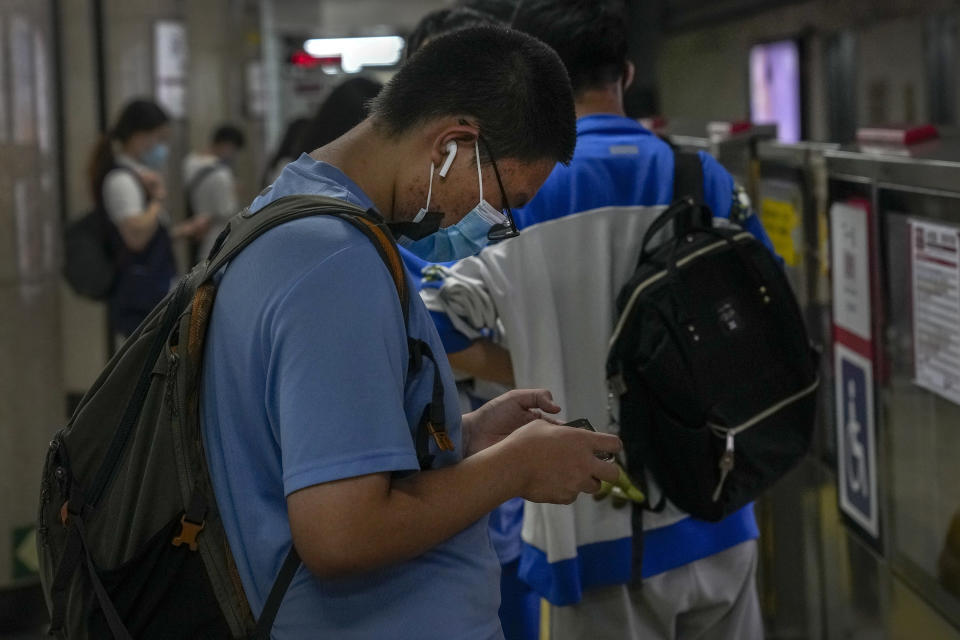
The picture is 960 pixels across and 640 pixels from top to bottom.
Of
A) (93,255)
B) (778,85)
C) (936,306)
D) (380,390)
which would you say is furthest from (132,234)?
(778,85)

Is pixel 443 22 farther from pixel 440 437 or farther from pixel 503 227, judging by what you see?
pixel 440 437

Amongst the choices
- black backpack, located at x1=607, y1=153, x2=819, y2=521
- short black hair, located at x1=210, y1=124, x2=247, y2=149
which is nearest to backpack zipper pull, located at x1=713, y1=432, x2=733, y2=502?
black backpack, located at x1=607, y1=153, x2=819, y2=521

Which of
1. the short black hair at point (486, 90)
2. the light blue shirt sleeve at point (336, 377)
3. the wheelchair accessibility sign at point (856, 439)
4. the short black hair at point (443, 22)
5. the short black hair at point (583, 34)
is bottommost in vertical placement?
the wheelchair accessibility sign at point (856, 439)

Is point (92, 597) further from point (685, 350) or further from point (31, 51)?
point (31, 51)

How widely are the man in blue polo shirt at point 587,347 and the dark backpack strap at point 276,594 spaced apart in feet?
3.09

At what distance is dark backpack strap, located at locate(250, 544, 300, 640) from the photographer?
5.03 feet

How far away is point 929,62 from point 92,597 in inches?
330

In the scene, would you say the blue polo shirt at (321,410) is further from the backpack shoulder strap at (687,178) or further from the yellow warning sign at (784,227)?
the yellow warning sign at (784,227)

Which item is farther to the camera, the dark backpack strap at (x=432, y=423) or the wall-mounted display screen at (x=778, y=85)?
the wall-mounted display screen at (x=778, y=85)

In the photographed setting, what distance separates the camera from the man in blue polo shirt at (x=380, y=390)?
4.73 feet

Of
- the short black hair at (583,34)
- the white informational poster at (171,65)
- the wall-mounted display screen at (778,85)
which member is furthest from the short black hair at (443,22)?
the wall-mounted display screen at (778,85)

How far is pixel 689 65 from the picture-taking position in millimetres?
15984

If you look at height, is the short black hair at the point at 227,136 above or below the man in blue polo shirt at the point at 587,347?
above

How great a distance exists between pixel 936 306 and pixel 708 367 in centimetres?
50
